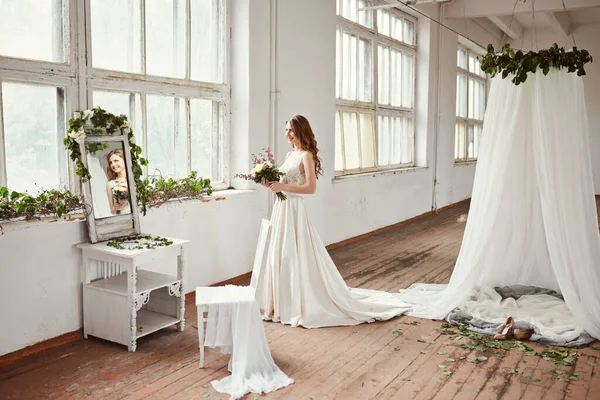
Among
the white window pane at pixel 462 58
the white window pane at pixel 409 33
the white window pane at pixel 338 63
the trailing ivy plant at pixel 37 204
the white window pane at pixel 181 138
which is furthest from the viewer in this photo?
the white window pane at pixel 462 58

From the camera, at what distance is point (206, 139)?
18.5 ft

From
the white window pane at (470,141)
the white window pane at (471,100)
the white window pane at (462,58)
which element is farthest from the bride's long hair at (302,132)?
the white window pane at (471,100)

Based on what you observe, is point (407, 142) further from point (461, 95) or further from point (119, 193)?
point (119, 193)

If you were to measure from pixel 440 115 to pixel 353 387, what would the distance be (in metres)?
8.46

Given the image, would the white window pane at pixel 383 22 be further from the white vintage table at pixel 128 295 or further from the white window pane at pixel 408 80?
the white vintage table at pixel 128 295

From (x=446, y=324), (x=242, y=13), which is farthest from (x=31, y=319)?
(x=242, y=13)

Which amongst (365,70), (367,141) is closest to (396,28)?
(365,70)

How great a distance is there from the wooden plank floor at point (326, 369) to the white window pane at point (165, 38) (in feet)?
6.95

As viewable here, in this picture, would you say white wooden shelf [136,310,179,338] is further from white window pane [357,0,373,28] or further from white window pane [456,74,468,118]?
white window pane [456,74,468,118]

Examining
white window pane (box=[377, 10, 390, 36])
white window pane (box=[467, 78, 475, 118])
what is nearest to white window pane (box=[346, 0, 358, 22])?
white window pane (box=[377, 10, 390, 36])

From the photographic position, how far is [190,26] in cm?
529

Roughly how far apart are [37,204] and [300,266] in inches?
78.2

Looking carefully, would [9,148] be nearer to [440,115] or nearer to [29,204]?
[29,204]

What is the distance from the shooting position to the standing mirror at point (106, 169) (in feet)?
13.1
